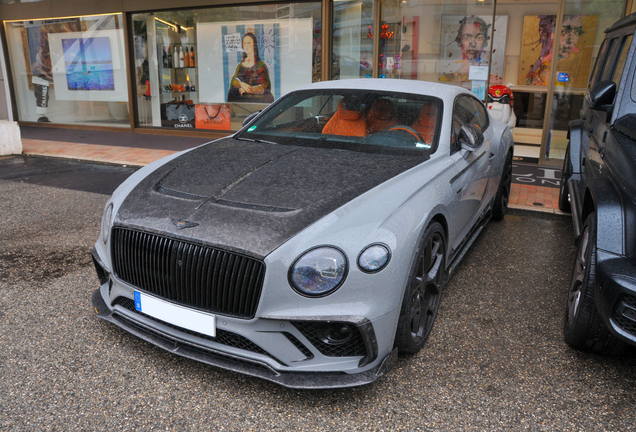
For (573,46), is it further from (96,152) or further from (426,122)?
(96,152)

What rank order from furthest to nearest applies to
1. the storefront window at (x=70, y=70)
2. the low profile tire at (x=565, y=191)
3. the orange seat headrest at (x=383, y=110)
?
1. the storefront window at (x=70, y=70)
2. the low profile tire at (x=565, y=191)
3. the orange seat headrest at (x=383, y=110)

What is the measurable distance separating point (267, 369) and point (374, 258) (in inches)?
27.9

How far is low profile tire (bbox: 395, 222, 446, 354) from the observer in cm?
260

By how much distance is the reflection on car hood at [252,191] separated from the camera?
2430mm

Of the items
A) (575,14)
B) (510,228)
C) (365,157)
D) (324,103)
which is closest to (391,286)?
(365,157)

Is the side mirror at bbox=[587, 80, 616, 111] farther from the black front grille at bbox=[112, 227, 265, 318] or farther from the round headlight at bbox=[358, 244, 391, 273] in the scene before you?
the black front grille at bbox=[112, 227, 265, 318]

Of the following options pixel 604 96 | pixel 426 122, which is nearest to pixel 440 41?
pixel 604 96

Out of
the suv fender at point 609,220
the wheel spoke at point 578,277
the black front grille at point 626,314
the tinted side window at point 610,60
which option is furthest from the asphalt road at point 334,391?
the tinted side window at point 610,60

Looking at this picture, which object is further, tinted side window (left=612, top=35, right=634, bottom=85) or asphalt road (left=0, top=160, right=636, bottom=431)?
tinted side window (left=612, top=35, right=634, bottom=85)

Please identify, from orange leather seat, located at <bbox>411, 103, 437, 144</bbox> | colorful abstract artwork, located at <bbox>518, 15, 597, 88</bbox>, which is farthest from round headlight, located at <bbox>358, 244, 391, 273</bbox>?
colorful abstract artwork, located at <bbox>518, 15, 597, 88</bbox>

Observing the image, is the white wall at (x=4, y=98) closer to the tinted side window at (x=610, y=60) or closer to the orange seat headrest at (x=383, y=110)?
the orange seat headrest at (x=383, y=110)

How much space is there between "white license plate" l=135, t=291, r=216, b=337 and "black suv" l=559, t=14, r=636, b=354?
1838 millimetres

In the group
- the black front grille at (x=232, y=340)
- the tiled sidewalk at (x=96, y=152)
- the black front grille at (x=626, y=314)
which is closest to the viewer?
the black front grille at (x=626, y=314)

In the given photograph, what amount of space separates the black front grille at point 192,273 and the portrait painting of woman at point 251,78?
8467 mm
